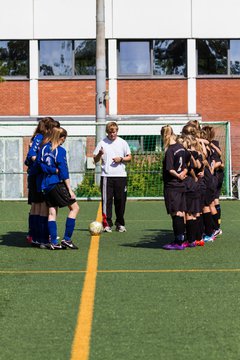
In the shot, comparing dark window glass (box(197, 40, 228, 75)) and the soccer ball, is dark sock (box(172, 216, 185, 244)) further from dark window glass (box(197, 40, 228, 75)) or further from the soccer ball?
dark window glass (box(197, 40, 228, 75))

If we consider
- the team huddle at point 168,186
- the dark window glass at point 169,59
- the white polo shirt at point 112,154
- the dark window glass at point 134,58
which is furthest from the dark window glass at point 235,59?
the team huddle at point 168,186

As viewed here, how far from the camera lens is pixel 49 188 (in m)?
13.1

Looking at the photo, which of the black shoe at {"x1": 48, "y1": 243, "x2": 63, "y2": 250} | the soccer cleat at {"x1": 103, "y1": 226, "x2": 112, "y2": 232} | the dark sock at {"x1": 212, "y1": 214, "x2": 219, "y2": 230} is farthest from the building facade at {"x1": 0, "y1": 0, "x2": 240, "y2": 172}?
the black shoe at {"x1": 48, "y1": 243, "x2": 63, "y2": 250}

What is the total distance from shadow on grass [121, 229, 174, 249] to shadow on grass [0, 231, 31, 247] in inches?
59.6

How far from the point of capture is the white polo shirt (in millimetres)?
16391

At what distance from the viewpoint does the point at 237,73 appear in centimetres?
3766

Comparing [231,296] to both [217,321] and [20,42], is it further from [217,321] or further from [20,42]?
[20,42]

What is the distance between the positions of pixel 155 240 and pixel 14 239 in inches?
81.1

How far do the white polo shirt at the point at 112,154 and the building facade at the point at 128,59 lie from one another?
1980 cm
